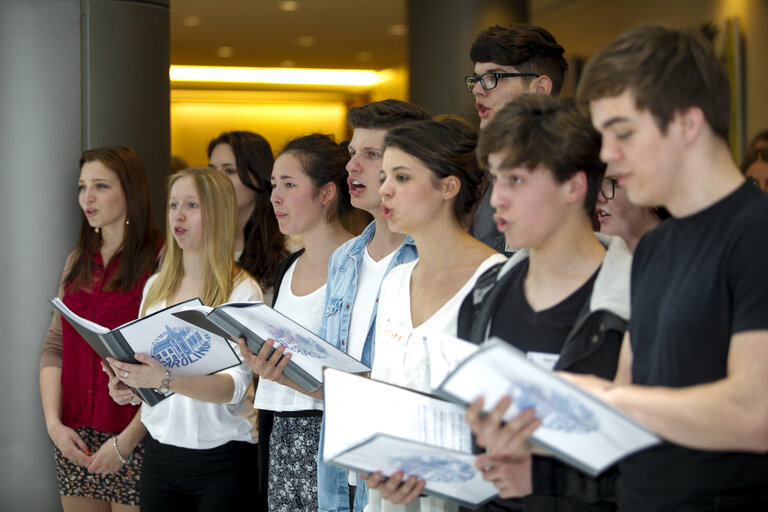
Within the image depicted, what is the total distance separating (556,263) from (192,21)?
344 inches

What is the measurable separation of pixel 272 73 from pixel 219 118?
1.40 meters

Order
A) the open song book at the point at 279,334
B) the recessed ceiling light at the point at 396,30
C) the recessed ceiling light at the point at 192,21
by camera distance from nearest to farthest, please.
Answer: the open song book at the point at 279,334 < the recessed ceiling light at the point at 192,21 < the recessed ceiling light at the point at 396,30

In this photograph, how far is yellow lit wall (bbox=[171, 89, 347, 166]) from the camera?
1401cm

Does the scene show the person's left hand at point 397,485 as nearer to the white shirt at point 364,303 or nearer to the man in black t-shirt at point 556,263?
the man in black t-shirt at point 556,263

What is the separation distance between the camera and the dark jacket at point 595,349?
1719mm

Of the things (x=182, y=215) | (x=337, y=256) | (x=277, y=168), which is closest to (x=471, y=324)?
(x=337, y=256)

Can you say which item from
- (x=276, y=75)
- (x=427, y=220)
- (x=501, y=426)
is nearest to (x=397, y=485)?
(x=501, y=426)

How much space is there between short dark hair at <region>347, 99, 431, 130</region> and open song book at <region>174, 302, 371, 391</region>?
77 centimetres

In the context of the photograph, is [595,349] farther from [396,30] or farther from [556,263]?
[396,30]

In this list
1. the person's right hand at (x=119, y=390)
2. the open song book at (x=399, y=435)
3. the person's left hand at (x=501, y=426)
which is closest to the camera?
the person's left hand at (x=501, y=426)

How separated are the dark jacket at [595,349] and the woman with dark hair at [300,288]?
103 centimetres

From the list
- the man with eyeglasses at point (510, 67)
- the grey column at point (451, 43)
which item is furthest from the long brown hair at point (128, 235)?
the grey column at point (451, 43)

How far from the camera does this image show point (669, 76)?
152 centimetres

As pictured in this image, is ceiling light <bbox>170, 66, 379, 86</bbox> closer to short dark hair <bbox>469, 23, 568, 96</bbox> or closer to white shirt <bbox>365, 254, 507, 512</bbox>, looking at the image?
short dark hair <bbox>469, 23, 568, 96</bbox>
